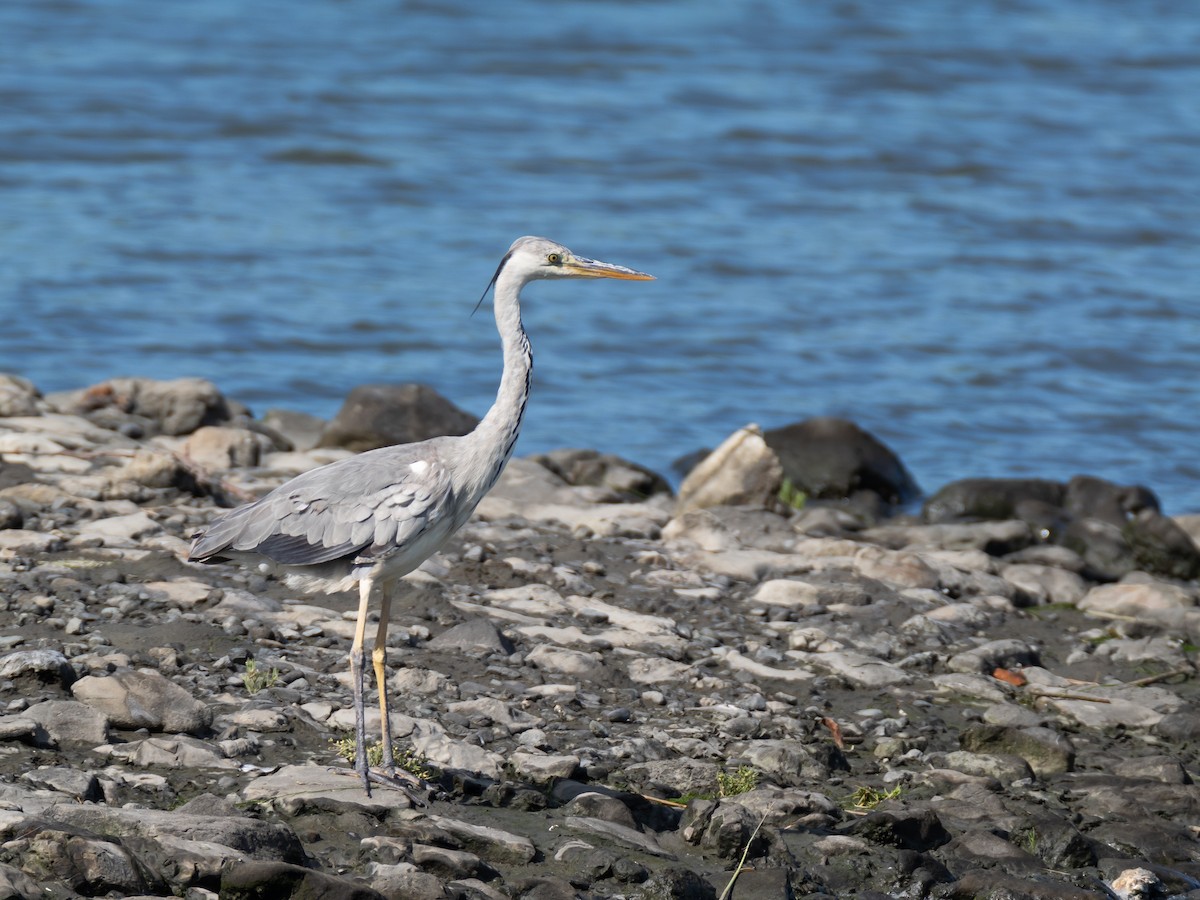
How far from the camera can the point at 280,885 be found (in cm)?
521

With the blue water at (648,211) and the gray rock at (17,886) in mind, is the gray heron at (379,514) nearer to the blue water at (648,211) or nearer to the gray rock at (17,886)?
the gray rock at (17,886)

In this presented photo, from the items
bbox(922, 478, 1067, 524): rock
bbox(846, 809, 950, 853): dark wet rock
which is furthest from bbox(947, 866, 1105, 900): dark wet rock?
bbox(922, 478, 1067, 524): rock

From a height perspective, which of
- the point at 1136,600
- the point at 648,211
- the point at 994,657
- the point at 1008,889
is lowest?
the point at 1136,600

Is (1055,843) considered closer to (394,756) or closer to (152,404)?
(394,756)

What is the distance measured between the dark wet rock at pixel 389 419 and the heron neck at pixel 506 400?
476cm

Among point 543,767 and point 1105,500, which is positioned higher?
point 543,767

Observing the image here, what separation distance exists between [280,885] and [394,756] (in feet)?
4.28

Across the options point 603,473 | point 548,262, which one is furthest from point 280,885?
point 603,473

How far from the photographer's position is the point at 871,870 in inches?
248

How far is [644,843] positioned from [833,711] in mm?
1897

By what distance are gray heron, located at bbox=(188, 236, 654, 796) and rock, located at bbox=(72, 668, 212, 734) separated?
20.7 inches

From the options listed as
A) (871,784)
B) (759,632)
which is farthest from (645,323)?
(871,784)

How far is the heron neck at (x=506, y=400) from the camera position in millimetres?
6578

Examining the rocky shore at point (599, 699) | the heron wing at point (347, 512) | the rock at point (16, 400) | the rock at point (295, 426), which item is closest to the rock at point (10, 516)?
the rocky shore at point (599, 699)
